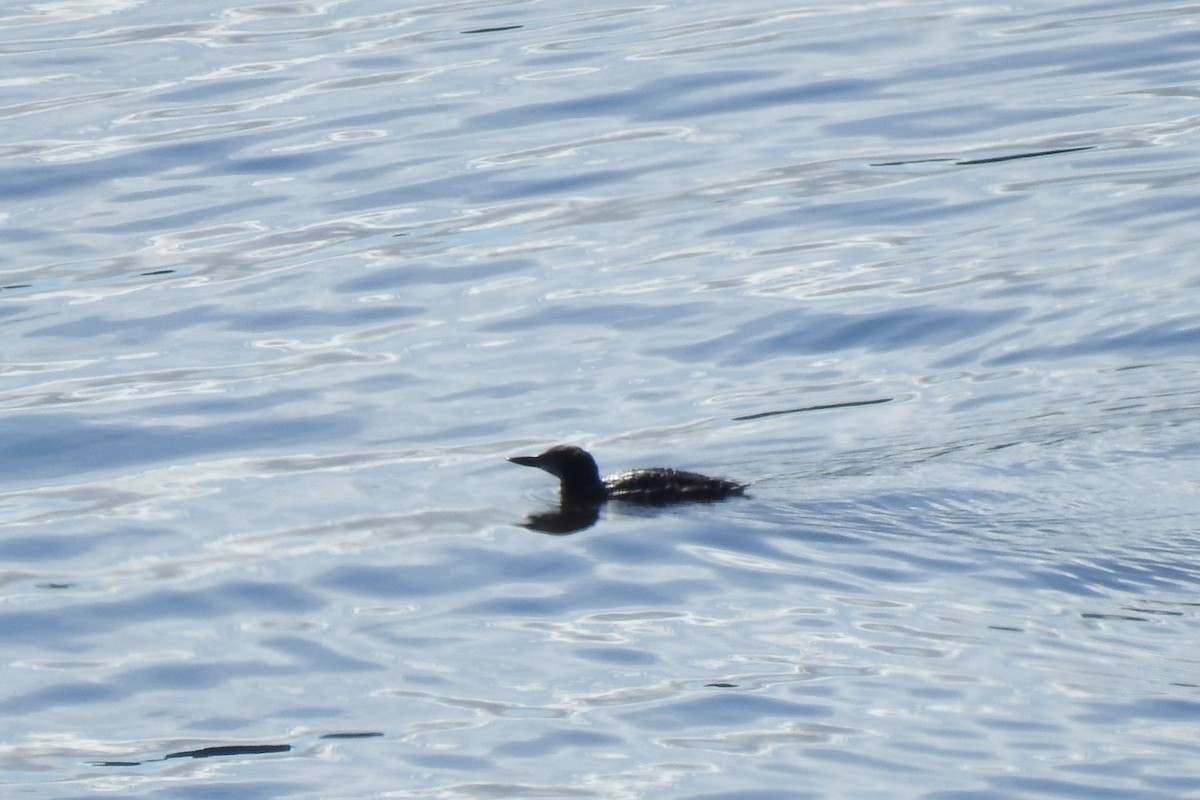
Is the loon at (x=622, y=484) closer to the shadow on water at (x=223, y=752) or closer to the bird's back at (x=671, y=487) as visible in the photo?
the bird's back at (x=671, y=487)

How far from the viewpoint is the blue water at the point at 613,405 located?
8.67 meters

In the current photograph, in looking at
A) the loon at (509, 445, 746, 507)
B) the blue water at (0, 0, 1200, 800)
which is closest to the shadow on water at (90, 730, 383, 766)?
the blue water at (0, 0, 1200, 800)

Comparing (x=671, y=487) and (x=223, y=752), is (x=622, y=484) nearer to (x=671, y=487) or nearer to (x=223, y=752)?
(x=671, y=487)

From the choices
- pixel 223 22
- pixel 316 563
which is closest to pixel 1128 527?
pixel 316 563

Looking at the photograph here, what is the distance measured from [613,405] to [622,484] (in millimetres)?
1842

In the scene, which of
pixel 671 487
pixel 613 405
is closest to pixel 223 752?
pixel 671 487

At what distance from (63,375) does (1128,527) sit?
290 inches

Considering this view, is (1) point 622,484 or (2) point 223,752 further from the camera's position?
(1) point 622,484

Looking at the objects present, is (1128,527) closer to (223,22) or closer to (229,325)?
(229,325)

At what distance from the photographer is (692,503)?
1102 cm

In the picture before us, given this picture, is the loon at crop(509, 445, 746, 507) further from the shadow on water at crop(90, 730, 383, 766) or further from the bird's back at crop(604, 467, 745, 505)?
the shadow on water at crop(90, 730, 383, 766)

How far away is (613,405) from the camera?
13.1 metres

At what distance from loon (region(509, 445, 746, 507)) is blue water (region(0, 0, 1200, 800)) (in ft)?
0.40

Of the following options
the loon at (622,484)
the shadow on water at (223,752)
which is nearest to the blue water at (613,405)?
the shadow on water at (223,752)
